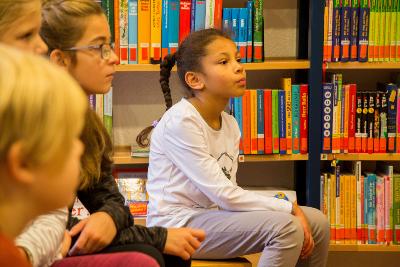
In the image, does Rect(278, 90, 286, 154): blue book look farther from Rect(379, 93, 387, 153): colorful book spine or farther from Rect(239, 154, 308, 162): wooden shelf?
Rect(379, 93, 387, 153): colorful book spine

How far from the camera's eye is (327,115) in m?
2.67

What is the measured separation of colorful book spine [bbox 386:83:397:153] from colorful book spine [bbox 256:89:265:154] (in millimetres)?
503

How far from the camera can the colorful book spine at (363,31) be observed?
104 inches

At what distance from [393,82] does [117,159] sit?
3.98 ft

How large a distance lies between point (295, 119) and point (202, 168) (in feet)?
2.63

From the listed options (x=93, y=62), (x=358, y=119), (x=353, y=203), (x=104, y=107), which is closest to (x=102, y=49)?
(x=93, y=62)

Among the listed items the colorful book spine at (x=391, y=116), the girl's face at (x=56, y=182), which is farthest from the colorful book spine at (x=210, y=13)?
the girl's face at (x=56, y=182)

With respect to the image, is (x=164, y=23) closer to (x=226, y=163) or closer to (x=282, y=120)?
(x=282, y=120)

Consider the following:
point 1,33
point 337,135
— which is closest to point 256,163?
point 337,135

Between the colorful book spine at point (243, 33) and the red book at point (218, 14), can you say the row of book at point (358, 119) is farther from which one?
the red book at point (218, 14)

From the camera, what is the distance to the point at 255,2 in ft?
8.61

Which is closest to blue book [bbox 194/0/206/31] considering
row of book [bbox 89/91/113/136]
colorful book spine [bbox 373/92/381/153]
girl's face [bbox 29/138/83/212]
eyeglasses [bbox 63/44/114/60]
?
row of book [bbox 89/91/113/136]

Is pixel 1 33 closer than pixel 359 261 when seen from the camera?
Yes

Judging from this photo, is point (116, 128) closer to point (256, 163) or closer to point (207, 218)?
point (256, 163)
